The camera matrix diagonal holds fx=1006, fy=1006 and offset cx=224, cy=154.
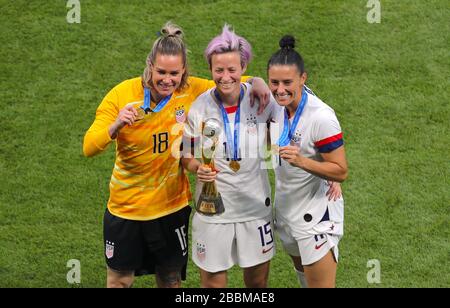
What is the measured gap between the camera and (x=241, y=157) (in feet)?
21.1

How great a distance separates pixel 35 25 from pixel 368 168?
13.0ft

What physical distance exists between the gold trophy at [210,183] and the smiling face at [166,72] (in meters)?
0.33

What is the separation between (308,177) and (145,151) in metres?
1.08

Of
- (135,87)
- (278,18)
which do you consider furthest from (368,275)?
(278,18)

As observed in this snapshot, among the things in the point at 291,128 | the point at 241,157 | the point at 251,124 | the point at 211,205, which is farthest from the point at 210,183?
the point at 291,128

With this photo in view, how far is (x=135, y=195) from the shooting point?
6.66m

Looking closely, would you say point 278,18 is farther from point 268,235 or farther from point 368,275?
point 268,235

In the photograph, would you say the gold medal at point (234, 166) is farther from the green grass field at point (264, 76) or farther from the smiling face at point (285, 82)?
the green grass field at point (264, 76)

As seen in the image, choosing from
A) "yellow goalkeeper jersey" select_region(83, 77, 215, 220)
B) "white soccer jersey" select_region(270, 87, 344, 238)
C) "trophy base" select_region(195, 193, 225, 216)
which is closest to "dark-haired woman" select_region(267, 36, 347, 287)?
"white soccer jersey" select_region(270, 87, 344, 238)

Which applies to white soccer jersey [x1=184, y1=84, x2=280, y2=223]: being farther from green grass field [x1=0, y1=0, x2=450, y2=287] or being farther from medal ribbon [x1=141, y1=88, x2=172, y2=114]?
green grass field [x1=0, y1=0, x2=450, y2=287]

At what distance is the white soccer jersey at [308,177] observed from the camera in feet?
20.5

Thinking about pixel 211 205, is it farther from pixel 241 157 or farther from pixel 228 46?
pixel 228 46

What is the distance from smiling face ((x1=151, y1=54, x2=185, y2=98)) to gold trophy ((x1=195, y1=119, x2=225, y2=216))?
327 millimetres

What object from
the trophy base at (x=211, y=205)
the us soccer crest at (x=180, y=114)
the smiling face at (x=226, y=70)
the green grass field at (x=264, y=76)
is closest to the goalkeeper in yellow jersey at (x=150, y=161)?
the us soccer crest at (x=180, y=114)
